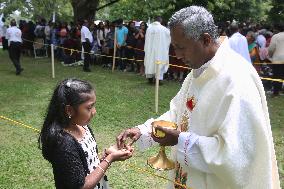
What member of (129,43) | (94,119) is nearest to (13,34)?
(129,43)

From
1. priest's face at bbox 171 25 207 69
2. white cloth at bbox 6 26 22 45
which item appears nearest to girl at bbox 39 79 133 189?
priest's face at bbox 171 25 207 69

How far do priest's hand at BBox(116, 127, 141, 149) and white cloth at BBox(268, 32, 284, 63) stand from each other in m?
8.23

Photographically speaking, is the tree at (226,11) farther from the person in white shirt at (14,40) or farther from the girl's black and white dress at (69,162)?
the girl's black and white dress at (69,162)

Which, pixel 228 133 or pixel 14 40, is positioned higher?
pixel 228 133

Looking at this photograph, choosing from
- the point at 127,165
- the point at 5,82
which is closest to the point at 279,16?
the point at 5,82

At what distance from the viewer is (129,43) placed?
1442cm

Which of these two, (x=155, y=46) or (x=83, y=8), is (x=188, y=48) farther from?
(x=83, y=8)

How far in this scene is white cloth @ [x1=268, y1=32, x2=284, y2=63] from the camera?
10.2 meters

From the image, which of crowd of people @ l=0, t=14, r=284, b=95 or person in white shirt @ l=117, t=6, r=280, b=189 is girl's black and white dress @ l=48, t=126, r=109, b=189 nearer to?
person in white shirt @ l=117, t=6, r=280, b=189

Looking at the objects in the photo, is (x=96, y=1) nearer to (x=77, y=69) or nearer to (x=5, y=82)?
(x=77, y=69)

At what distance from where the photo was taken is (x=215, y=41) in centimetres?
236

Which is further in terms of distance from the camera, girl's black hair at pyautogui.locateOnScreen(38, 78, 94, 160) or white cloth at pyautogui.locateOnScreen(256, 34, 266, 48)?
white cloth at pyautogui.locateOnScreen(256, 34, 266, 48)

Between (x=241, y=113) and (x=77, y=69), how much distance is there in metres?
13.6

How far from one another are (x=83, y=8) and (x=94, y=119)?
468 inches
